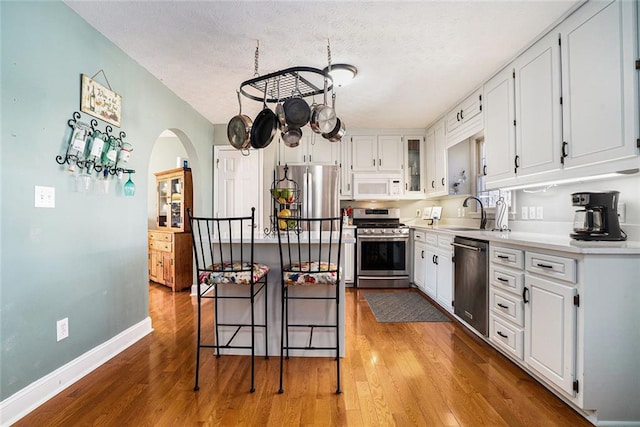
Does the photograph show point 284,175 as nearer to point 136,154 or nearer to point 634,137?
point 136,154

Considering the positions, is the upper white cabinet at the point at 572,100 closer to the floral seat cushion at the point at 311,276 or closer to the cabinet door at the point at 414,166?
the floral seat cushion at the point at 311,276

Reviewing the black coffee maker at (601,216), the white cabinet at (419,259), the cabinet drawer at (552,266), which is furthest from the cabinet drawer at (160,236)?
the black coffee maker at (601,216)

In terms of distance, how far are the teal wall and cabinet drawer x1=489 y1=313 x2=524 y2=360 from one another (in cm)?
299

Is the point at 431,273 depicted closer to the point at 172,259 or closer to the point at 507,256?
the point at 507,256

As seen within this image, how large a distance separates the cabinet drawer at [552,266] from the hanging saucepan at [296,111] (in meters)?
1.87

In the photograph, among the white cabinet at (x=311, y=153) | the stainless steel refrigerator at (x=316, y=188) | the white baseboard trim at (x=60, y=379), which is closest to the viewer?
the white baseboard trim at (x=60, y=379)

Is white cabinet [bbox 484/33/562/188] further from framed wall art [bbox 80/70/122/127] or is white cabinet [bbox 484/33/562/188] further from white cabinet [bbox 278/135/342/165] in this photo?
framed wall art [bbox 80/70/122/127]

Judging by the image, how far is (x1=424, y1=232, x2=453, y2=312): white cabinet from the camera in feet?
10.6

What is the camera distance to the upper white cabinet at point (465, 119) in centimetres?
313

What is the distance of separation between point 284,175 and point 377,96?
1.80 m

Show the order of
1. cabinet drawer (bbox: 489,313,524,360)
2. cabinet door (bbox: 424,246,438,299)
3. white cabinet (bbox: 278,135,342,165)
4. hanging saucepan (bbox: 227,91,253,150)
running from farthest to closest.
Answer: white cabinet (bbox: 278,135,342,165)
cabinet door (bbox: 424,246,438,299)
hanging saucepan (bbox: 227,91,253,150)
cabinet drawer (bbox: 489,313,524,360)

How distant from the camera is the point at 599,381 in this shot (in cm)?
159

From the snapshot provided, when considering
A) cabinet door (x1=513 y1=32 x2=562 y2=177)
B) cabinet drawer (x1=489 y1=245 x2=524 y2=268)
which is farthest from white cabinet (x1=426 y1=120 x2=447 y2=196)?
cabinet drawer (x1=489 y1=245 x2=524 y2=268)

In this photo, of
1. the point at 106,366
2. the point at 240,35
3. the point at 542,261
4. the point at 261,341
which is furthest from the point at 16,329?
the point at 542,261
